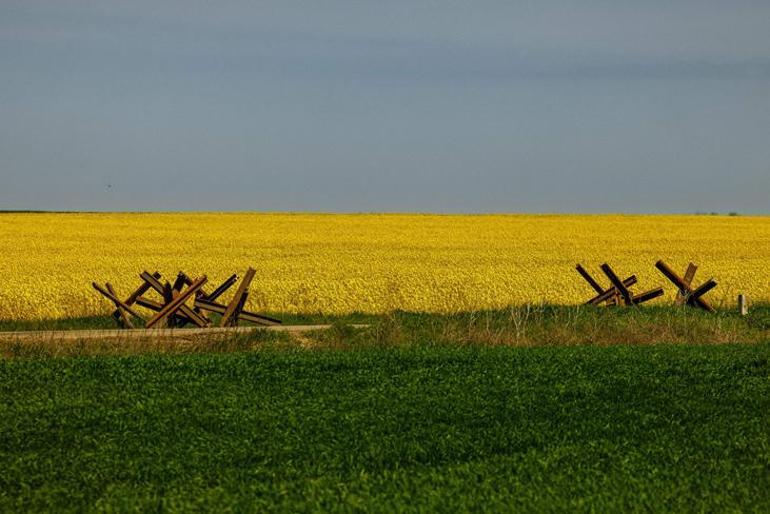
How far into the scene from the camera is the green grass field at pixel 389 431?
35.3 feet

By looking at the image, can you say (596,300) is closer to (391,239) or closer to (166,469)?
(166,469)

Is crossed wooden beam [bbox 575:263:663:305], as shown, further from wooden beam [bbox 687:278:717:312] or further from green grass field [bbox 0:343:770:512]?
green grass field [bbox 0:343:770:512]

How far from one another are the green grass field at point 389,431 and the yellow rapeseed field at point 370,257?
12.7 m

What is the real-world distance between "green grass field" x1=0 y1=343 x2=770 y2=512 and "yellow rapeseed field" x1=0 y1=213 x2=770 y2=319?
12.7 meters

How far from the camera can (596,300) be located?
1131 inches

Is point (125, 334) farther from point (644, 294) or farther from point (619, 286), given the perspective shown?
point (644, 294)

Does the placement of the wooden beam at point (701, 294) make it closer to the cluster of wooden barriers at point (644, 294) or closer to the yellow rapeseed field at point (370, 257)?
the cluster of wooden barriers at point (644, 294)

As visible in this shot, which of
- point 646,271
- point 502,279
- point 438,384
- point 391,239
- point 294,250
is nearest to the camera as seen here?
point 438,384

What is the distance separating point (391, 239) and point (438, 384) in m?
53.2

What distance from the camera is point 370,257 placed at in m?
52.5

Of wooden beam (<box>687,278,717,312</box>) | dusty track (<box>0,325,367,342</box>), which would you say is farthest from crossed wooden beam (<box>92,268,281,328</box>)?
wooden beam (<box>687,278,717,312</box>)

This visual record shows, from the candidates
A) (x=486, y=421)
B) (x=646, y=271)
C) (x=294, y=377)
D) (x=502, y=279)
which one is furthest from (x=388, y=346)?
(x=646, y=271)

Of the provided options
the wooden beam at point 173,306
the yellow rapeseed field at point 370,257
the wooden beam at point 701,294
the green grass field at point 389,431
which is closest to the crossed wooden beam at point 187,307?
the wooden beam at point 173,306

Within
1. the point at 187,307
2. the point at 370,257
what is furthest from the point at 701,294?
the point at 370,257
